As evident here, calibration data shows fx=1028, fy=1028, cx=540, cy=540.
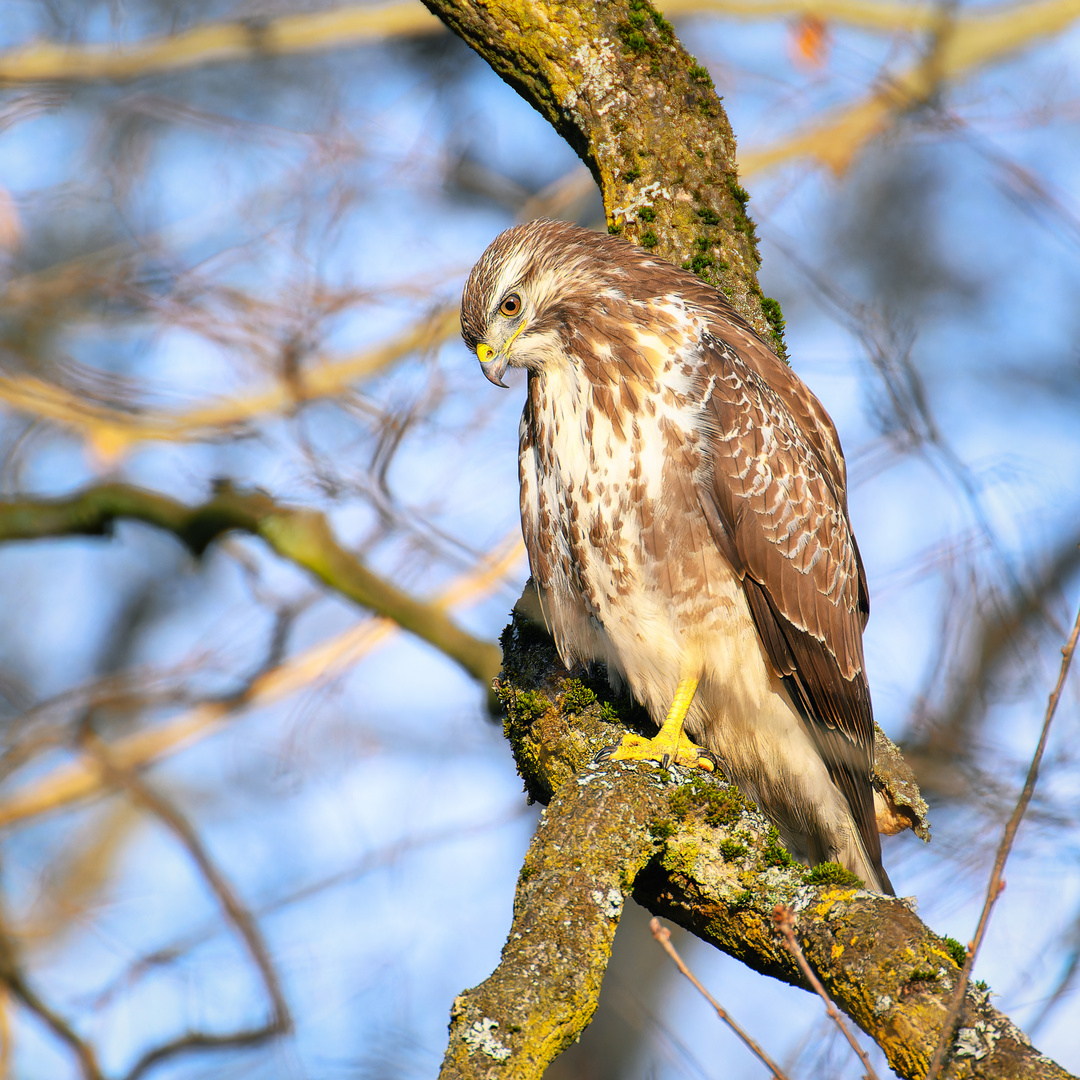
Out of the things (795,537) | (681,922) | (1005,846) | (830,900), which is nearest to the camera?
(1005,846)

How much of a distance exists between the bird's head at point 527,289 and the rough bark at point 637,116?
443mm

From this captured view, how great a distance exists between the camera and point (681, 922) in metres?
3.30

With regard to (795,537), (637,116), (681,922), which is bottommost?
(681,922)

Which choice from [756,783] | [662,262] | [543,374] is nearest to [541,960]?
[756,783]

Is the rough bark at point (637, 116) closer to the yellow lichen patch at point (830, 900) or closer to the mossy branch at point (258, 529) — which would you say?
the mossy branch at point (258, 529)

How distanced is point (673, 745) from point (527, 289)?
6.17 feet

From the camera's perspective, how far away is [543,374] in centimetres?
401

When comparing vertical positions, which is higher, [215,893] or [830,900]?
[215,893]

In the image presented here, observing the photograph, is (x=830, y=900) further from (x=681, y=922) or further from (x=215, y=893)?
(x=215, y=893)

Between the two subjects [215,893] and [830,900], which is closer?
[830,900]

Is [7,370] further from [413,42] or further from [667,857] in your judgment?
[667,857]

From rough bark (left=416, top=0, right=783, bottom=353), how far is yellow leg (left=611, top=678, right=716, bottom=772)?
5.48 feet

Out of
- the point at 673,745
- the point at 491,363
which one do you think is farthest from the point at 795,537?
the point at 491,363

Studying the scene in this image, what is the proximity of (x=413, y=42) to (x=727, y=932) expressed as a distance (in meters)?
6.45
